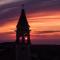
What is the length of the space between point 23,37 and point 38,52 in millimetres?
17396

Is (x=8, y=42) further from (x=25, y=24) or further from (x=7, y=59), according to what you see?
(x=25, y=24)

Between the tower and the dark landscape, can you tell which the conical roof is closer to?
the tower

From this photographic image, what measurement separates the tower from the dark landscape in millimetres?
Result: 12588

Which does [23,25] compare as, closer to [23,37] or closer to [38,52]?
[23,37]

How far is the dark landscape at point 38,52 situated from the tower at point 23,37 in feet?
41.3

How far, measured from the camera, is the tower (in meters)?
33.6

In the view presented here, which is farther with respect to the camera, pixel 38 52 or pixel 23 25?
pixel 38 52

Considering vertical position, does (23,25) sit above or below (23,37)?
above

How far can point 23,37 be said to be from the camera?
34.2 meters

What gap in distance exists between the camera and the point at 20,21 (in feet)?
112

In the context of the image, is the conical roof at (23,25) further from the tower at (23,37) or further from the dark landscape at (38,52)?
the dark landscape at (38,52)

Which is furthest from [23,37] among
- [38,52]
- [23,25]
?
[38,52]

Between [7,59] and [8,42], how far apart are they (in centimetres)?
323

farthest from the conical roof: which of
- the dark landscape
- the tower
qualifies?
the dark landscape
